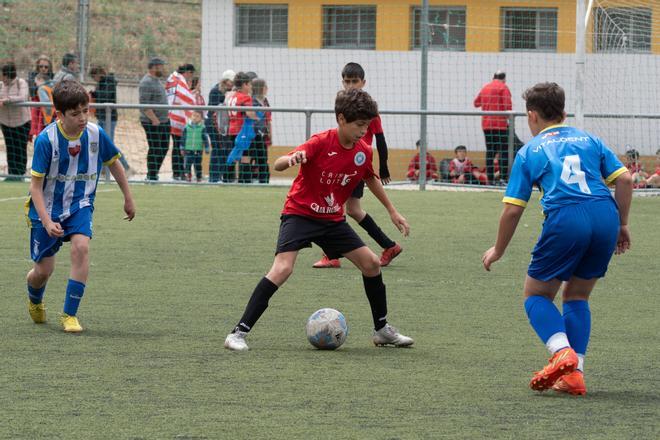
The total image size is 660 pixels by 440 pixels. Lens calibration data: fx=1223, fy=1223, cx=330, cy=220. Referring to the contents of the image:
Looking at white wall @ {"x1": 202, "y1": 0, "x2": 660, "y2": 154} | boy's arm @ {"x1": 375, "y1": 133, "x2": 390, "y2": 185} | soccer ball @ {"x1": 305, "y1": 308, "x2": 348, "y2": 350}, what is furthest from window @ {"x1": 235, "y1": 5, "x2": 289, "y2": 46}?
soccer ball @ {"x1": 305, "y1": 308, "x2": 348, "y2": 350}

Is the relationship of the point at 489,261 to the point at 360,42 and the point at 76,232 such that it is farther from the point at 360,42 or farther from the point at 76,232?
the point at 360,42

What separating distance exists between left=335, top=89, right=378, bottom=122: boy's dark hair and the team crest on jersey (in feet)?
0.89

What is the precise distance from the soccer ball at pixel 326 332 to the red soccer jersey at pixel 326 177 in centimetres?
55

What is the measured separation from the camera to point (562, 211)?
5.32m

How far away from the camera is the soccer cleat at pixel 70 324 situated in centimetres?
675

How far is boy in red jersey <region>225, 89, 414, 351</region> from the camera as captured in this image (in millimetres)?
6320

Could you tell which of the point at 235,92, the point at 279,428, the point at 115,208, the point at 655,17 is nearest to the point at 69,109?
the point at 279,428

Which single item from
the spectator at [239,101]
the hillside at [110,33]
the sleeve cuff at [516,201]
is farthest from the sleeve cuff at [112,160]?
the hillside at [110,33]

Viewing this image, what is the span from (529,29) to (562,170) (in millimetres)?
15580

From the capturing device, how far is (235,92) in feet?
58.0

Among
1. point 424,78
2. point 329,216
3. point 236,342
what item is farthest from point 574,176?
point 424,78

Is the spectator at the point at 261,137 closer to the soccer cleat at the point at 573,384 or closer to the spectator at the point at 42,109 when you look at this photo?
the spectator at the point at 42,109

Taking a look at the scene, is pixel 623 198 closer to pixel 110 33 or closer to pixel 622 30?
pixel 622 30

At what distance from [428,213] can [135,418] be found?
9.46m
